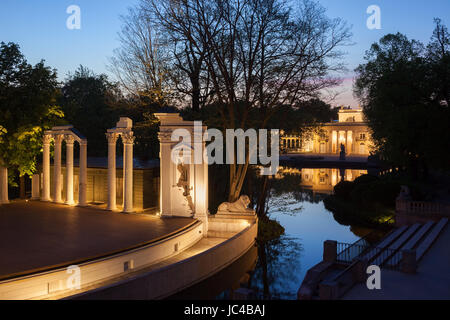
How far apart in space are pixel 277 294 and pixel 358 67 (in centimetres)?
3345

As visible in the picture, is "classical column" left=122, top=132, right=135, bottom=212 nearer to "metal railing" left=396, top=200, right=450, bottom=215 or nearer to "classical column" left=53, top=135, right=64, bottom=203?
"classical column" left=53, top=135, right=64, bottom=203

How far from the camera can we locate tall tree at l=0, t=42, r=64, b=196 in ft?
71.3

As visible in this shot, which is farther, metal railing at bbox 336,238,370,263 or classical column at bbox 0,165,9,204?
classical column at bbox 0,165,9,204

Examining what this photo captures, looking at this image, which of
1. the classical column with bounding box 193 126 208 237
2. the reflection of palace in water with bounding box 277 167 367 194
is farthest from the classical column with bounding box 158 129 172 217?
the reflection of palace in water with bounding box 277 167 367 194

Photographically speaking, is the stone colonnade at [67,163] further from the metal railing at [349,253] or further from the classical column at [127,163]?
the metal railing at [349,253]

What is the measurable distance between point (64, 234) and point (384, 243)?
14527 mm

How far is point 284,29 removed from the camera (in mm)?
22000

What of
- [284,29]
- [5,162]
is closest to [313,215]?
[284,29]

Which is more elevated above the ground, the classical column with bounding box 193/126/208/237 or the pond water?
the classical column with bounding box 193/126/208/237

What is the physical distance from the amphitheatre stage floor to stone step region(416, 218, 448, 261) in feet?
32.7

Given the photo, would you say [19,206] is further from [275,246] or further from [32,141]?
[275,246]

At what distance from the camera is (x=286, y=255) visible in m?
19.5

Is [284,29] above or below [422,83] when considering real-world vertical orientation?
above

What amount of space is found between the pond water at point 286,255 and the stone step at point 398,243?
326cm
